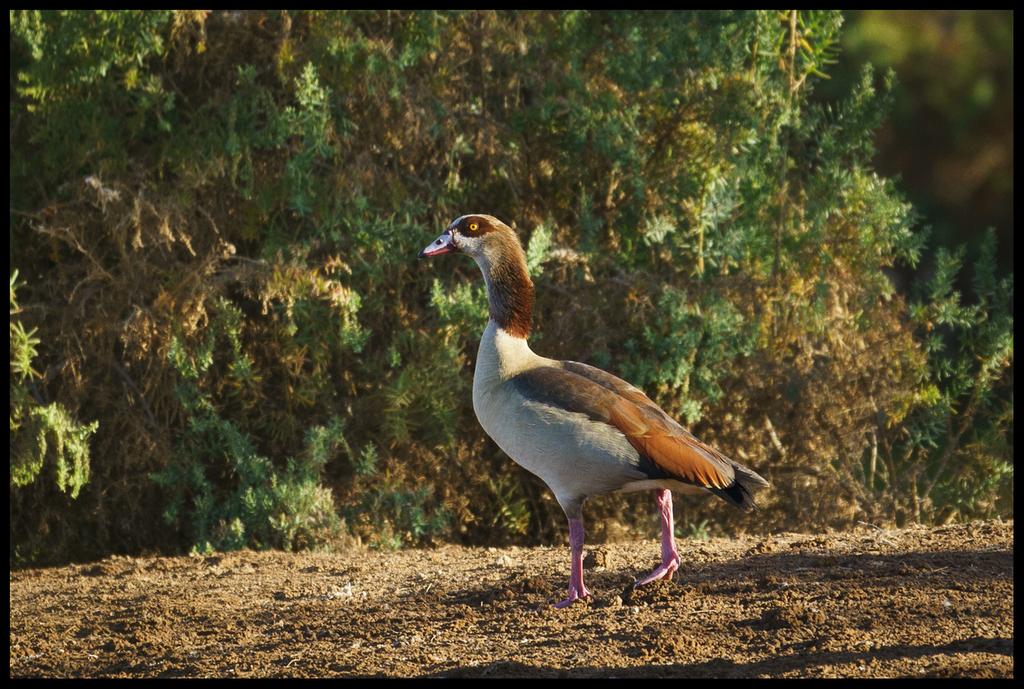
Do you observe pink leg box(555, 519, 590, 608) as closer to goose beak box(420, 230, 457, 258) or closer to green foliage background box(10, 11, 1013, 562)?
goose beak box(420, 230, 457, 258)

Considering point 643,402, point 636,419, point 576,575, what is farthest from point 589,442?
point 576,575

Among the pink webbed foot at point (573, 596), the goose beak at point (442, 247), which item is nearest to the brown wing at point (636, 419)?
the pink webbed foot at point (573, 596)

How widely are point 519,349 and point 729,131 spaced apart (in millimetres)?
2537

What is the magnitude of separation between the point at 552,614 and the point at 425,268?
3.27 metres

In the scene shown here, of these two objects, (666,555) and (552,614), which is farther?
(666,555)

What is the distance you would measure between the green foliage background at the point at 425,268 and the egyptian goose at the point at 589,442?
1.54m

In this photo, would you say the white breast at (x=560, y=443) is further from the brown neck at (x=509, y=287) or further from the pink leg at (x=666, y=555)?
the brown neck at (x=509, y=287)

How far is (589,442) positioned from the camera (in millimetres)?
5367

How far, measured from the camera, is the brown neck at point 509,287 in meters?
6.05

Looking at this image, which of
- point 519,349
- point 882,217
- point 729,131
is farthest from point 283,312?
point 882,217

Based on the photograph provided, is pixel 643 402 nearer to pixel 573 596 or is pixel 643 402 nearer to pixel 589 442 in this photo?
pixel 589 442

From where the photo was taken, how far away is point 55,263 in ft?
26.0

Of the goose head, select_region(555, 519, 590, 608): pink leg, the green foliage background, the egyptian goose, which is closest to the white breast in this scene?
the egyptian goose
